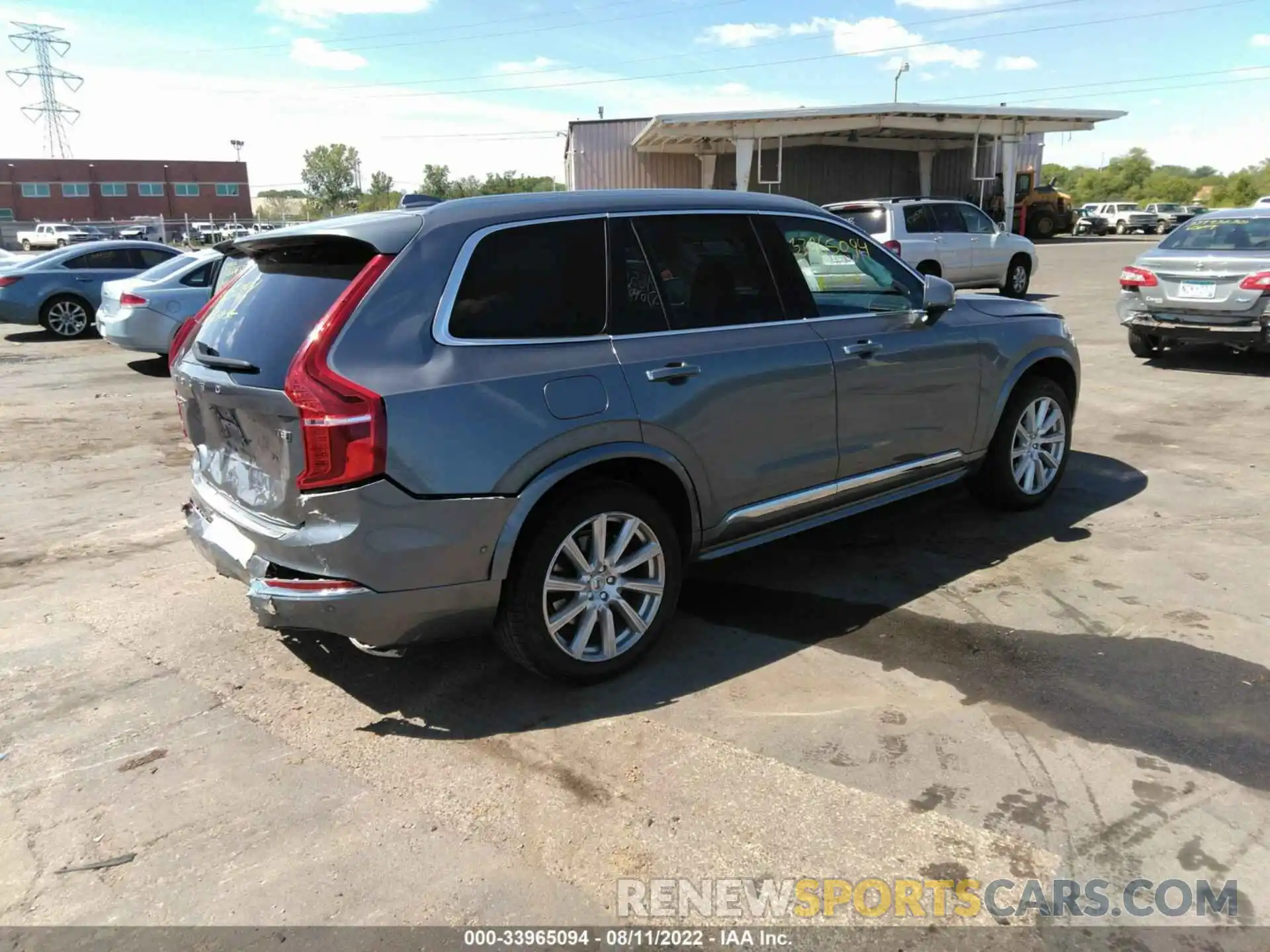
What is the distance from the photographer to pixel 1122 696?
345 centimetres

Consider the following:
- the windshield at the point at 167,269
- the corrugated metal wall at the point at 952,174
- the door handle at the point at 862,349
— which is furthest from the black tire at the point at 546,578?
the corrugated metal wall at the point at 952,174

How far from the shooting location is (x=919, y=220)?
597 inches

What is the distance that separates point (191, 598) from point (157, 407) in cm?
587

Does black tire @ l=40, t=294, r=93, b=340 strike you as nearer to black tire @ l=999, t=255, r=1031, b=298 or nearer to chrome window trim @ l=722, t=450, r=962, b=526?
chrome window trim @ l=722, t=450, r=962, b=526

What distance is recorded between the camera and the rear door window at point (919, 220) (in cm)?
1498

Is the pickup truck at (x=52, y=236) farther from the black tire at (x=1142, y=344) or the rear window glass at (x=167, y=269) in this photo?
the black tire at (x=1142, y=344)

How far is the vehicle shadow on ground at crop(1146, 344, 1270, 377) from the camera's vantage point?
10.0 meters

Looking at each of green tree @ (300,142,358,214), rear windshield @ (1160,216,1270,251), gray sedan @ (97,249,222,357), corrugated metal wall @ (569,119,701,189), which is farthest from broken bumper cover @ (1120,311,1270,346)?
green tree @ (300,142,358,214)

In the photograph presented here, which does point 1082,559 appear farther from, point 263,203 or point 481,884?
point 263,203

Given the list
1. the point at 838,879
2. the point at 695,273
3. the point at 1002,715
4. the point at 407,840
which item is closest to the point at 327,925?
the point at 407,840

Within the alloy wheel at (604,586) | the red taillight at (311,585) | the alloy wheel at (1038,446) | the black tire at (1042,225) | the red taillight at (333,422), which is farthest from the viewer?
the black tire at (1042,225)

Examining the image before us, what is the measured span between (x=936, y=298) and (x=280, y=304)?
3.14 metres

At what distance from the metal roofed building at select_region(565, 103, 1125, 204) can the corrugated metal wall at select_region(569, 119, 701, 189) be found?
0.04 m

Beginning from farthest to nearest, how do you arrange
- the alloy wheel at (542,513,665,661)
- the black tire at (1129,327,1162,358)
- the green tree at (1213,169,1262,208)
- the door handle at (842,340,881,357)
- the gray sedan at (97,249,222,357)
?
1. the green tree at (1213,169,1262,208)
2. the gray sedan at (97,249,222,357)
3. the black tire at (1129,327,1162,358)
4. the door handle at (842,340,881,357)
5. the alloy wheel at (542,513,665,661)
